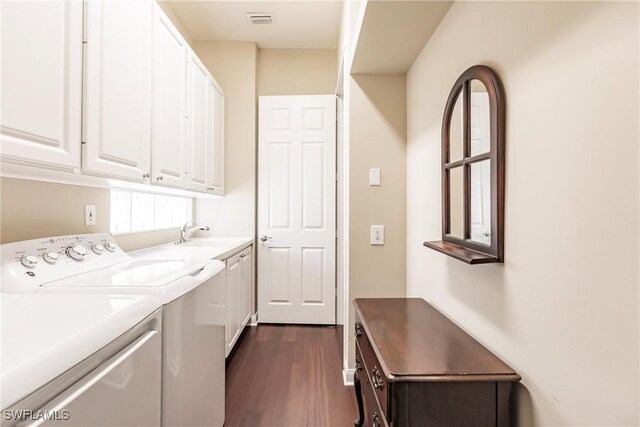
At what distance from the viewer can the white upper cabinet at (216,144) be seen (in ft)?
9.34

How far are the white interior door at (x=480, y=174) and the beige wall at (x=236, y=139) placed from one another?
2.48 meters

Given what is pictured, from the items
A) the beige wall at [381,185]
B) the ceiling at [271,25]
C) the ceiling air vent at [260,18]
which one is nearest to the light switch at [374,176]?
the beige wall at [381,185]

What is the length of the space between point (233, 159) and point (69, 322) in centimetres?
273

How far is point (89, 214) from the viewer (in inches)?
66.2

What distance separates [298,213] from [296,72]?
64.0 inches

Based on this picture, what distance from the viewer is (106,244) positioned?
5.31ft

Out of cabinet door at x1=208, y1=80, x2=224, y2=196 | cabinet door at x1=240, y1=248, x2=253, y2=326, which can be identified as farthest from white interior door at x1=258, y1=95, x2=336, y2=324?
cabinet door at x1=208, y1=80, x2=224, y2=196

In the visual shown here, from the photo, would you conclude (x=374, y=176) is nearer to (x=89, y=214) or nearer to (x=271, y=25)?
(x=89, y=214)

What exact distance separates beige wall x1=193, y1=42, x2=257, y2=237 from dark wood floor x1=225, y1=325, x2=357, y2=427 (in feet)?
3.89

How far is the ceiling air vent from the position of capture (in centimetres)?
289

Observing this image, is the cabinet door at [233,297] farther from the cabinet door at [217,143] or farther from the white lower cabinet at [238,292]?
the cabinet door at [217,143]

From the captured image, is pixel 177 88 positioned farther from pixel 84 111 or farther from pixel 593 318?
pixel 593 318

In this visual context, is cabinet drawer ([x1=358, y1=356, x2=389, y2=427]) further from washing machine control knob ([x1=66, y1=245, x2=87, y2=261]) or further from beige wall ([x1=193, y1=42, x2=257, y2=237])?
beige wall ([x1=193, y1=42, x2=257, y2=237])

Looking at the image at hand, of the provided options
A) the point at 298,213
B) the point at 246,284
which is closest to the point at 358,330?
the point at 246,284
